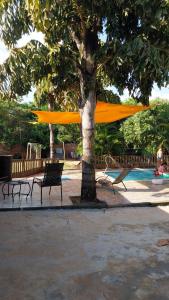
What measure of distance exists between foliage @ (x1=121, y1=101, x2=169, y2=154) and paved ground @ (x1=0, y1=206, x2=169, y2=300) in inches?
534

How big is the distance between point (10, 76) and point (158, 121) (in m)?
14.0

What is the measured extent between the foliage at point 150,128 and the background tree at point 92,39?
11268 mm

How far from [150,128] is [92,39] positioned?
1255 centimetres

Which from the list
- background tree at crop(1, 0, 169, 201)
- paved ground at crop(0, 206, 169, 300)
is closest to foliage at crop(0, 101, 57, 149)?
background tree at crop(1, 0, 169, 201)

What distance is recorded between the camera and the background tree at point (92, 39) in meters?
7.91

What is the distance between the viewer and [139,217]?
779 cm

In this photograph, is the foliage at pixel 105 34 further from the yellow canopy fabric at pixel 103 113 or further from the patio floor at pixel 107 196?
the patio floor at pixel 107 196

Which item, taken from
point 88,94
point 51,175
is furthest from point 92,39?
point 51,175

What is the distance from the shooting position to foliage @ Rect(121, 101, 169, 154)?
2114 centimetres

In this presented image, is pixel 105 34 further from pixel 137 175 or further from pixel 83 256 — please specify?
pixel 137 175

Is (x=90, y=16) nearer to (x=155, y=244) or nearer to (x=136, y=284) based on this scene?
(x=155, y=244)

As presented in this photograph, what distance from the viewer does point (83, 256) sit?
5.18 m

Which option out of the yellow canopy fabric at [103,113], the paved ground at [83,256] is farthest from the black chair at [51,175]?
the yellow canopy fabric at [103,113]

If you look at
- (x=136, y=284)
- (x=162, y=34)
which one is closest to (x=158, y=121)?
(x=162, y=34)
